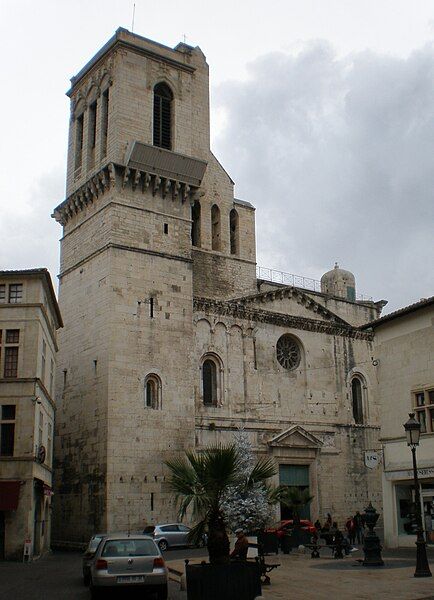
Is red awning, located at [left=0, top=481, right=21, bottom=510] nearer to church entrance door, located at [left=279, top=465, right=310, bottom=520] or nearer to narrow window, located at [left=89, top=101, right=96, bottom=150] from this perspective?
church entrance door, located at [left=279, top=465, right=310, bottom=520]

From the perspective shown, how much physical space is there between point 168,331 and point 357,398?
49.6 ft

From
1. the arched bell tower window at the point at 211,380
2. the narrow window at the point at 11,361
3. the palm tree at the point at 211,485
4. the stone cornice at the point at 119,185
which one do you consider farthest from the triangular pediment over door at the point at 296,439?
the palm tree at the point at 211,485

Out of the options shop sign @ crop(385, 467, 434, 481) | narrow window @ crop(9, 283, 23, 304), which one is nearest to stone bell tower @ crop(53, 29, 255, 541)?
narrow window @ crop(9, 283, 23, 304)

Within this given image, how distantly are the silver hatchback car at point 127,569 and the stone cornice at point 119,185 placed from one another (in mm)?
23849

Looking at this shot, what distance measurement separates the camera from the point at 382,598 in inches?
556

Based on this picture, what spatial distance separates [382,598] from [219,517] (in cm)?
367

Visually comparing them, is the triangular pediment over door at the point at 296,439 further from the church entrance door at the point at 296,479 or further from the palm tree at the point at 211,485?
the palm tree at the point at 211,485

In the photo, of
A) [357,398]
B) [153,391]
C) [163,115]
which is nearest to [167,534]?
[153,391]

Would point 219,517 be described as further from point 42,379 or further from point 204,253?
point 204,253

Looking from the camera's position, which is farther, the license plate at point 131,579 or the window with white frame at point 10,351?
the window with white frame at point 10,351

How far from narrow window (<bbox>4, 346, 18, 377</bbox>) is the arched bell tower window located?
11586 millimetres

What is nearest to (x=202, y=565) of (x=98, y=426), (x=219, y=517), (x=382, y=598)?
(x=219, y=517)

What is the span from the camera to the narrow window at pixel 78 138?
40.9 meters

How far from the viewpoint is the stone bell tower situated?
109 feet
